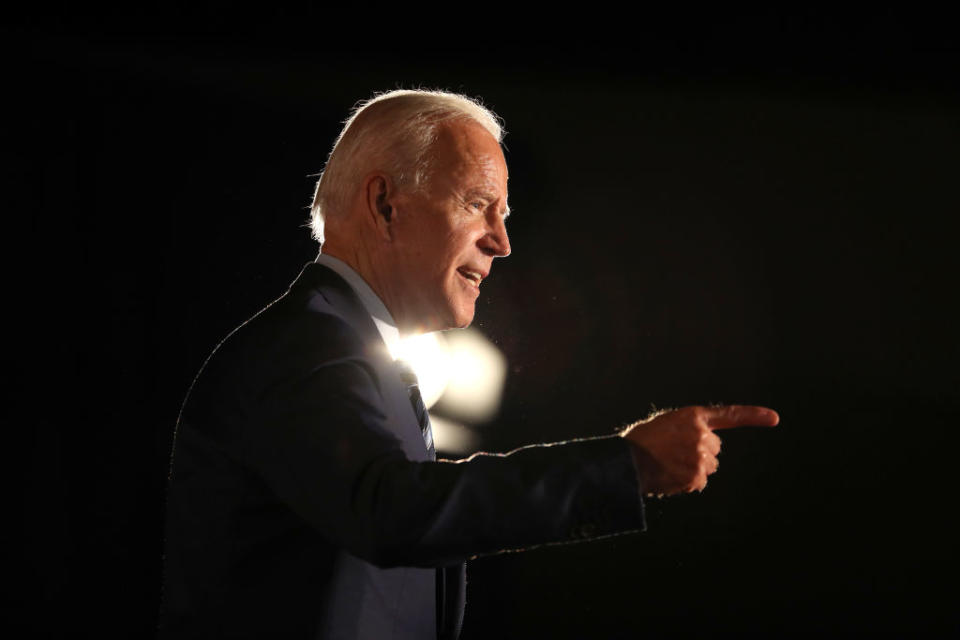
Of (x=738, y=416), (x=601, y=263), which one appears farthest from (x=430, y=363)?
(x=738, y=416)

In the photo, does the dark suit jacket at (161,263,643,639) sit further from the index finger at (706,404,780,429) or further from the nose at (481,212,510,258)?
the nose at (481,212,510,258)

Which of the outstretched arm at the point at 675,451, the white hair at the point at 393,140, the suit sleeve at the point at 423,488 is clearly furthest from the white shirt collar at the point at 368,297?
the outstretched arm at the point at 675,451

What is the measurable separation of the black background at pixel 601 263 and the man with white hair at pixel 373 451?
85 cm

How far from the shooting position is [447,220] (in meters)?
1.15

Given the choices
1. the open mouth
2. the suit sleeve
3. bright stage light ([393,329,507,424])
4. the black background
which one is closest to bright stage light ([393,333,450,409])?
bright stage light ([393,329,507,424])

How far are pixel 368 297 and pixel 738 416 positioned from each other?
1.77 ft

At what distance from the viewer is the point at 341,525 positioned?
768 millimetres

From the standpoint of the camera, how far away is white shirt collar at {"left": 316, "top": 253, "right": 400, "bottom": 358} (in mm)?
1117

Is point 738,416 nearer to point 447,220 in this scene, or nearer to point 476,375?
point 447,220

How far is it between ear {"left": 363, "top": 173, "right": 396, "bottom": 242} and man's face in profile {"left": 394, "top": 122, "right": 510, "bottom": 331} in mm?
12

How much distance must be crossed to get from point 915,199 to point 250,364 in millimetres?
Result: 1769

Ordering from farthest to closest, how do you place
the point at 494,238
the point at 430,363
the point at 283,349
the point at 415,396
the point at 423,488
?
the point at 430,363 < the point at 494,238 < the point at 415,396 < the point at 283,349 < the point at 423,488

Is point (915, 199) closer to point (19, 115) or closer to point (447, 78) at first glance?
point (447, 78)

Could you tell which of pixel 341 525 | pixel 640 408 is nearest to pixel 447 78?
pixel 640 408
